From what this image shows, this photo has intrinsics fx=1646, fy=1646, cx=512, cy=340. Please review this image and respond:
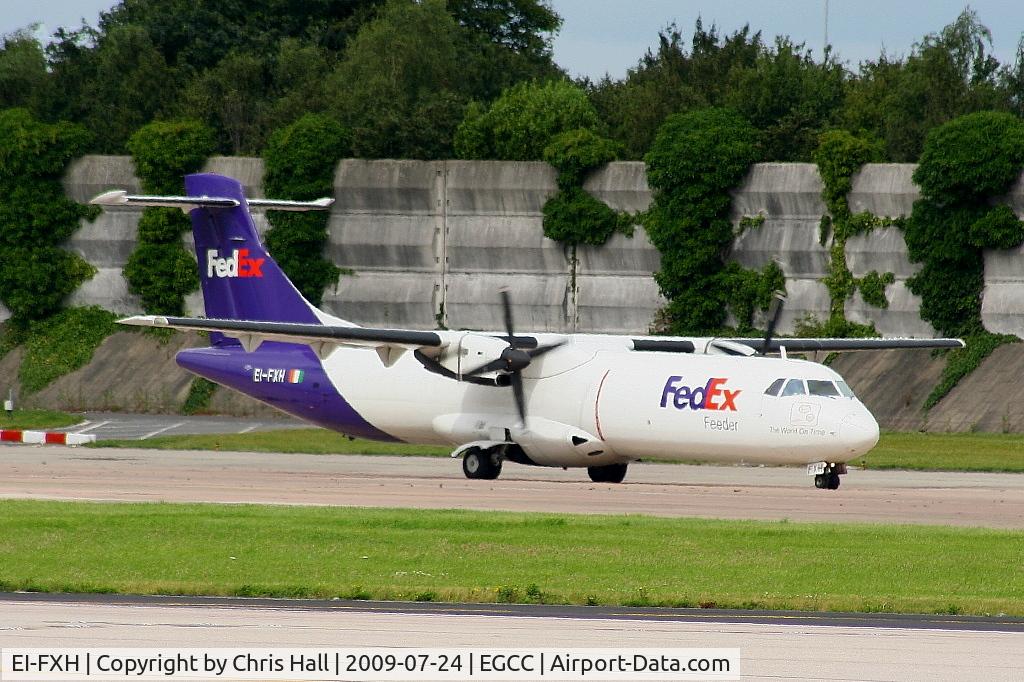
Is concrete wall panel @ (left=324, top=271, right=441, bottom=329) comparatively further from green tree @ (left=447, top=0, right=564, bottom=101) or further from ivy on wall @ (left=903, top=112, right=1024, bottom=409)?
green tree @ (left=447, top=0, right=564, bottom=101)

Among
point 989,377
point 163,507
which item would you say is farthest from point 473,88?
point 163,507

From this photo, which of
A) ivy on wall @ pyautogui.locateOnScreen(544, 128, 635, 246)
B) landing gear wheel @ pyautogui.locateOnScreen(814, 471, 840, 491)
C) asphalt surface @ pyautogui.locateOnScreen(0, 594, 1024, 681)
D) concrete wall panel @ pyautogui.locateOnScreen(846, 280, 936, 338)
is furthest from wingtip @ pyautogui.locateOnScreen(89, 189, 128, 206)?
concrete wall panel @ pyautogui.locateOnScreen(846, 280, 936, 338)

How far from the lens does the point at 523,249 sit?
174ft

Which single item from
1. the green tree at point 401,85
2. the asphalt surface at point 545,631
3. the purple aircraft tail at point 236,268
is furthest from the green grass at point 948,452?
the green tree at point 401,85

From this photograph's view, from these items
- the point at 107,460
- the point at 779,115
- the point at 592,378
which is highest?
the point at 779,115

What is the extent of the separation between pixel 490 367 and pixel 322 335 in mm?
3316

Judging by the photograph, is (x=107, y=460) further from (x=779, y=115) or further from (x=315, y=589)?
(x=779, y=115)

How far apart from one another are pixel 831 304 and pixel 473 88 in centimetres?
3289

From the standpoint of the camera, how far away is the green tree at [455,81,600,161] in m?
57.5

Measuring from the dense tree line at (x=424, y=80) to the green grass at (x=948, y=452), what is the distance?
12670 millimetres

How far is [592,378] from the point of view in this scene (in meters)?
31.2

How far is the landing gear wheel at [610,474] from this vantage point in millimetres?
32500

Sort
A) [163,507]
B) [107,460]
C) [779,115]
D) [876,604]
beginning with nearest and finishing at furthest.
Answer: [876,604]
[163,507]
[107,460]
[779,115]

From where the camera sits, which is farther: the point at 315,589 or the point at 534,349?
the point at 534,349
